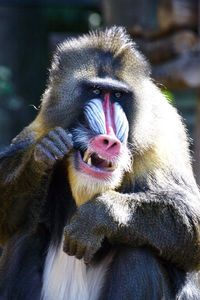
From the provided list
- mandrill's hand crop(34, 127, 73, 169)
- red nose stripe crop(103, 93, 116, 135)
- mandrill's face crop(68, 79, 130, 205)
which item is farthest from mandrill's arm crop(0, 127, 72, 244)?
red nose stripe crop(103, 93, 116, 135)

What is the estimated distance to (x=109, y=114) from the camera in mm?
5684

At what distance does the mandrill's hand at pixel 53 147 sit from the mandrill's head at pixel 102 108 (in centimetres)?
6

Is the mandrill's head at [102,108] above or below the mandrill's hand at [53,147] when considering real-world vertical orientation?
above

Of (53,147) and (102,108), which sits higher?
(102,108)

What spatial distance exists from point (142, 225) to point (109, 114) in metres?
0.62

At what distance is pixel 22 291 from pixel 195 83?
330 cm

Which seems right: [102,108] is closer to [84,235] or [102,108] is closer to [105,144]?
[105,144]

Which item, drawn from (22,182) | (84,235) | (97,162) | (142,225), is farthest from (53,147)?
(142,225)

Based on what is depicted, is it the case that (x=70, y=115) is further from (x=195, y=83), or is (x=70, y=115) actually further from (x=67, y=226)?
(x=195, y=83)

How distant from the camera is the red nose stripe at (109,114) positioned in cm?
558

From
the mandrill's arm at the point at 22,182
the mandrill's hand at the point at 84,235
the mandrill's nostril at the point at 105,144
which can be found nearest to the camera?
the mandrill's nostril at the point at 105,144

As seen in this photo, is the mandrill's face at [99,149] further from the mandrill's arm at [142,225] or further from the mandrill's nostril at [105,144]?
the mandrill's arm at [142,225]

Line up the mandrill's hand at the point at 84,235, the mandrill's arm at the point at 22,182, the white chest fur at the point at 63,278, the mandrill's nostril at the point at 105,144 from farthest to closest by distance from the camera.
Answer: the white chest fur at the point at 63,278, the mandrill's arm at the point at 22,182, the mandrill's hand at the point at 84,235, the mandrill's nostril at the point at 105,144

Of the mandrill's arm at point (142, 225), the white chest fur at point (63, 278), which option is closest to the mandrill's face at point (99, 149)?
the mandrill's arm at point (142, 225)
